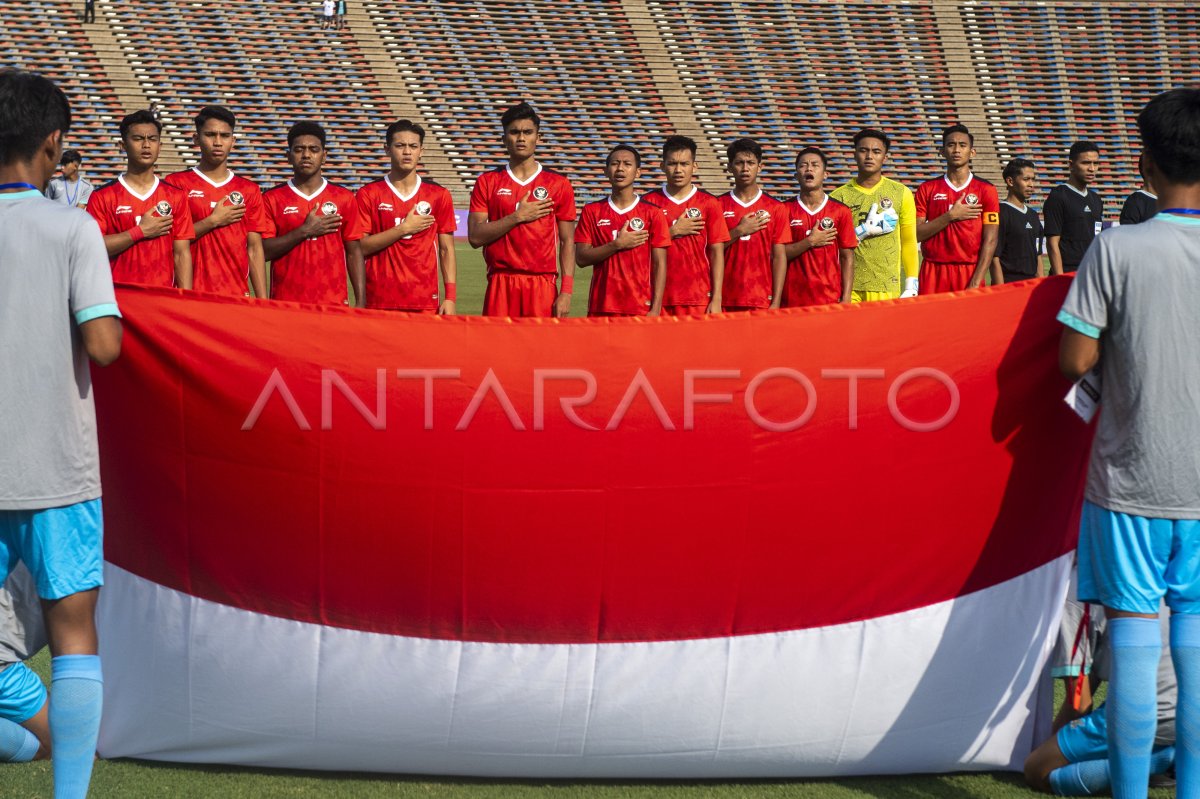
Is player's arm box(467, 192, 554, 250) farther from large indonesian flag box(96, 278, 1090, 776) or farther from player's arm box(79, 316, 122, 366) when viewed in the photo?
player's arm box(79, 316, 122, 366)

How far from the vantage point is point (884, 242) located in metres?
8.96

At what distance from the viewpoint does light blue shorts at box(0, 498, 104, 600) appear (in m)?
3.02

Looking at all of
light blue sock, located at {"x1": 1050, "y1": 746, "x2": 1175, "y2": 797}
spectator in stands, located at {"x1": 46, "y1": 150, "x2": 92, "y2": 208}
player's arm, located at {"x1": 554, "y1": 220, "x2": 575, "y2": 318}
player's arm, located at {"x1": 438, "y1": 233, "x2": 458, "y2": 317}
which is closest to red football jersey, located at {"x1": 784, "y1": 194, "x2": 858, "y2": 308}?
player's arm, located at {"x1": 554, "y1": 220, "x2": 575, "y2": 318}

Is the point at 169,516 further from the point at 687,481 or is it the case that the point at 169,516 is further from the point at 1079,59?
the point at 1079,59

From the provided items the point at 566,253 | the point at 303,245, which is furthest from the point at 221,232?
the point at 566,253

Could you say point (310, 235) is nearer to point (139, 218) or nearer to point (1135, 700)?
point (139, 218)

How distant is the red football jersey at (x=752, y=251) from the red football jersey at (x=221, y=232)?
3.02 m

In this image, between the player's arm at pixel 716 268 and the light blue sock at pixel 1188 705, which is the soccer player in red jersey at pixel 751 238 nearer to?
the player's arm at pixel 716 268

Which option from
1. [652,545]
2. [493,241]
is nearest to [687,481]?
[652,545]

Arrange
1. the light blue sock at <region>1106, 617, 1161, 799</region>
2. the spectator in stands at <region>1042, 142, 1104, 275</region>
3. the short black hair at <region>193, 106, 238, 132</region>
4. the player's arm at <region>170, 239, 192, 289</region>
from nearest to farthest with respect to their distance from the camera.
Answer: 1. the light blue sock at <region>1106, 617, 1161, 799</region>
2. the player's arm at <region>170, 239, 192, 289</region>
3. the short black hair at <region>193, 106, 238, 132</region>
4. the spectator in stands at <region>1042, 142, 1104, 275</region>

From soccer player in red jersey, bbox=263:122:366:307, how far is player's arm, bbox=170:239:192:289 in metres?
0.68

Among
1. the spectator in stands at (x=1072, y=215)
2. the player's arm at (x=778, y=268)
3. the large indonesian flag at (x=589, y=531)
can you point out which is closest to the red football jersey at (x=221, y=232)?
the player's arm at (x=778, y=268)

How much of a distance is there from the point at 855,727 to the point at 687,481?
0.84 m

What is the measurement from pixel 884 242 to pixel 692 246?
1.51 m
